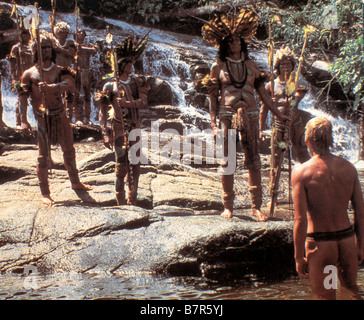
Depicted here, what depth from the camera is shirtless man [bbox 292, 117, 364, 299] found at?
11.9ft

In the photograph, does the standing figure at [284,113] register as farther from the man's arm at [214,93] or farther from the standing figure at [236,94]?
the man's arm at [214,93]

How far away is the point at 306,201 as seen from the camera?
145 inches

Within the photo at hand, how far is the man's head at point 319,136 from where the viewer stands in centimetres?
366

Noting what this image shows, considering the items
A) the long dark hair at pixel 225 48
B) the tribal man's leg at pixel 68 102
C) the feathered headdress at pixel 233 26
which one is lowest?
the tribal man's leg at pixel 68 102

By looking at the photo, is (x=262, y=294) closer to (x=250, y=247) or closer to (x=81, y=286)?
(x=250, y=247)

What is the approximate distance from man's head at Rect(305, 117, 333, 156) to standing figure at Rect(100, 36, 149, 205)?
362 cm

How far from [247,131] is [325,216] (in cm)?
266

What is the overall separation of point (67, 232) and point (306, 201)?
Result: 297cm

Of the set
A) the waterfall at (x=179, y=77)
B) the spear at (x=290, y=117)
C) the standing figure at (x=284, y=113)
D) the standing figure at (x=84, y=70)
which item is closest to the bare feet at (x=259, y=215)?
the spear at (x=290, y=117)

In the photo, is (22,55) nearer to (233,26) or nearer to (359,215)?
(233,26)

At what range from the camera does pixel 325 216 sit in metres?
3.66

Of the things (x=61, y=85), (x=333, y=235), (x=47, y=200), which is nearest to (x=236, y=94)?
(x=61, y=85)

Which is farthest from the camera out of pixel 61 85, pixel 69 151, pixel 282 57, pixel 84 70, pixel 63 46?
pixel 84 70

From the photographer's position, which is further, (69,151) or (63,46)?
(63,46)
